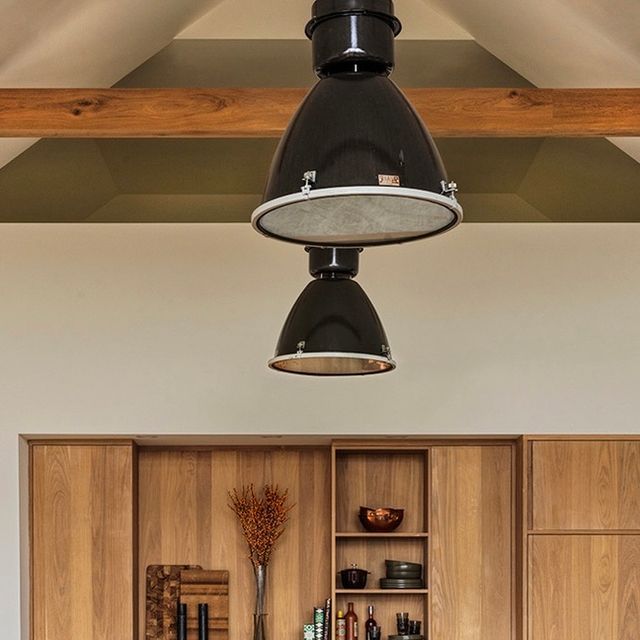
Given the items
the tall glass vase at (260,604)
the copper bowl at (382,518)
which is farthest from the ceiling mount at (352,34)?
the tall glass vase at (260,604)

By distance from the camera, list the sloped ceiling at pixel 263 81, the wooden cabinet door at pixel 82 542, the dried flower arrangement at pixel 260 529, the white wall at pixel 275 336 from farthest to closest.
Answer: the dried flower arrangement at pixel 260 529
the wooden cabinet door at pixel 82 542
the white wall at pixel 275 336
the sloped ceiling at pixel 263 81

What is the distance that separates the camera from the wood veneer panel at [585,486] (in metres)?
5.52

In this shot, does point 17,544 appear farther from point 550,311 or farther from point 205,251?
point 550,311

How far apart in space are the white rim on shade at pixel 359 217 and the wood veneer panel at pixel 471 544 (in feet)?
12.4

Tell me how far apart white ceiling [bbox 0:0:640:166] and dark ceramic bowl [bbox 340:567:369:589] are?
252 cm

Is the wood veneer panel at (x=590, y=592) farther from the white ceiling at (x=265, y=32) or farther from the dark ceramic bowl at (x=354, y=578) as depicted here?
the white ceiling at (x=265, y=32)

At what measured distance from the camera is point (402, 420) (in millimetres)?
5559

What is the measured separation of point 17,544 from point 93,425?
2.23ft

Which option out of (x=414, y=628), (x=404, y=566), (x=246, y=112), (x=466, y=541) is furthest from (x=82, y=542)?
(x=246, y=112)

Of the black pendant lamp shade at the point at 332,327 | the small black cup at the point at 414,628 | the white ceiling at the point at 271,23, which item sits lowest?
the small black cup at the point at 414,628

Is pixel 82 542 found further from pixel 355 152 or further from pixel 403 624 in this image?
pixel 355 152

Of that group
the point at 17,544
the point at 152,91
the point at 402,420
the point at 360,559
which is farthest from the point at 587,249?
the point at 17,544

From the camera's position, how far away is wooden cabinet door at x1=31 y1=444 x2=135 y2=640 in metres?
5.68

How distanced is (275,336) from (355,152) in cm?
374
